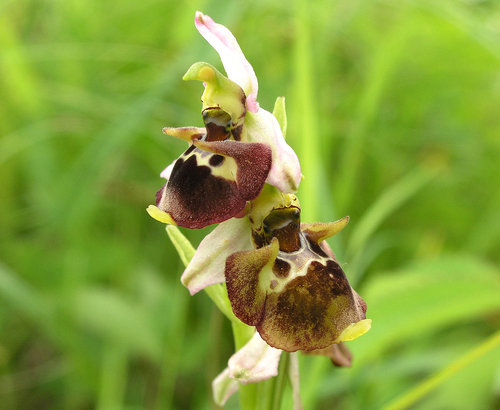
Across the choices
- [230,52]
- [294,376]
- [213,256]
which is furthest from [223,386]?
[230,52]

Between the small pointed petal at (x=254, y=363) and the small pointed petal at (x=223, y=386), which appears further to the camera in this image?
the small pointed petal at (x=223, y=386)

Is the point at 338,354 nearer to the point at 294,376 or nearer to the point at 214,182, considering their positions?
the point at 294,376

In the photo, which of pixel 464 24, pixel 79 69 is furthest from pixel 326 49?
pixel 79 69

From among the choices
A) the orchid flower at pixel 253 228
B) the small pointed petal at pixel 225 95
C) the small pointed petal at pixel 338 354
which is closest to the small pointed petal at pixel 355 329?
the orchid flower at pixel 253 228

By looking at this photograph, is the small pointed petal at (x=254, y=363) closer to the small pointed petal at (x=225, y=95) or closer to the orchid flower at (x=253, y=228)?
the orchid flower at (x=253, y=228)

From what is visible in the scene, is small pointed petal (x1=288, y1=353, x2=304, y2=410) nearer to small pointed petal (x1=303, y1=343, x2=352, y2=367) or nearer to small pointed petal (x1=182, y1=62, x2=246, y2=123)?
small pointed petal (x1=303, y1=343, x2=352, y2=367)
